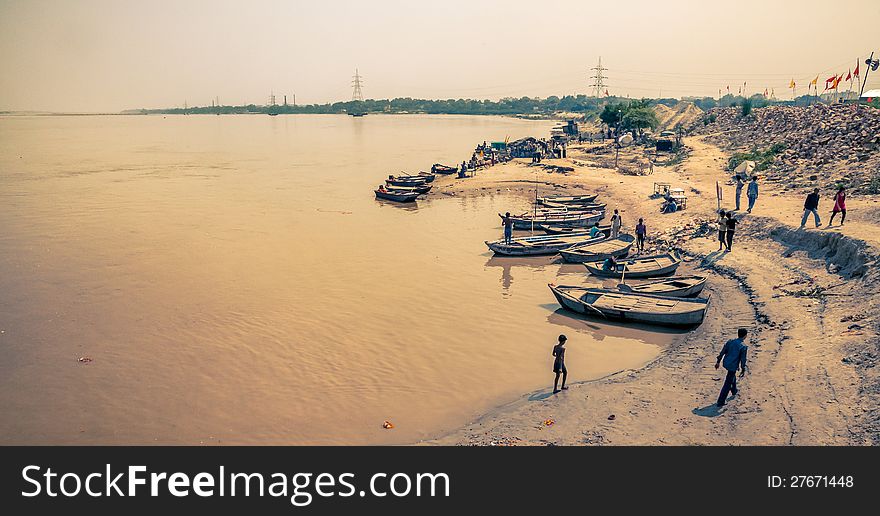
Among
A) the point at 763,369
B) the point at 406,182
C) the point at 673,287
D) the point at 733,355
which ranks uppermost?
the point at 406,182

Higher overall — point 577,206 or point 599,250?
point 577,206

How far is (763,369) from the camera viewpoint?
12.3 metres

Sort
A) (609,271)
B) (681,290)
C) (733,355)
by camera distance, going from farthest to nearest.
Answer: (609,271)
(681,290)
(733,355)

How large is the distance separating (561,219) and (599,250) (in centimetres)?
595

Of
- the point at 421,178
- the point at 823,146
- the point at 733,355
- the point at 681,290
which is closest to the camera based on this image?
the point at 733,355

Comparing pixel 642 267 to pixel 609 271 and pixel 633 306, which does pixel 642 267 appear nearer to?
pixel 609 271

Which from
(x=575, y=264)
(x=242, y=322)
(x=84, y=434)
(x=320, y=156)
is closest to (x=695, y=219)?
(x=575, y=264)

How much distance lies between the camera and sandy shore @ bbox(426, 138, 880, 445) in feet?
33.5

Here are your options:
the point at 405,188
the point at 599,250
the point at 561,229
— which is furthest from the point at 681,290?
the point at 405,188

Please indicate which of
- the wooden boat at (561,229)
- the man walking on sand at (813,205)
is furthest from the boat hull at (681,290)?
the wooden boat at (561,229)

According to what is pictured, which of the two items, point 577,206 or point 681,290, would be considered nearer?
point 681,290

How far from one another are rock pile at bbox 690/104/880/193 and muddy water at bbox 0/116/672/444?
13728mm

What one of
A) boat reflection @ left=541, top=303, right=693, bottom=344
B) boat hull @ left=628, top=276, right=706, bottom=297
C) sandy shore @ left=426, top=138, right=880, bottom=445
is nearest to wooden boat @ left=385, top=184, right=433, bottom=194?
sandy shore @ left=426, top=138, right=880, bottom=445
